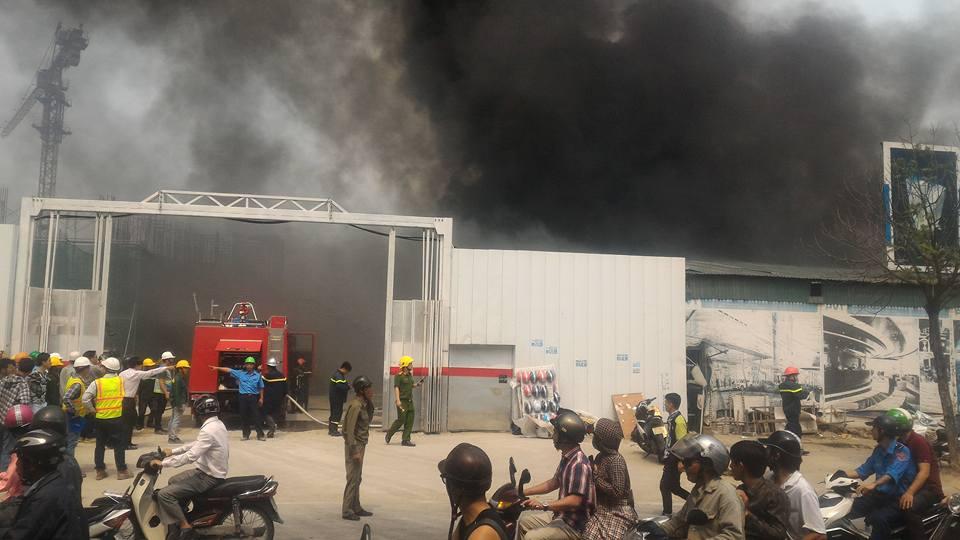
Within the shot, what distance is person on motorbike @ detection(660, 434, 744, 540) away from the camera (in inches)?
144

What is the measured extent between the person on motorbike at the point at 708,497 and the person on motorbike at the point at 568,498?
0.70 m

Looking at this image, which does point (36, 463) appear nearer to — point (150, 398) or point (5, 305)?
point (150, 398)

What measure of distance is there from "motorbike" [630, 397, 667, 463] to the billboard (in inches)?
225

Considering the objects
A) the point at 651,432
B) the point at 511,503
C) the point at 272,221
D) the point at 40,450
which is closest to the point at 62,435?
the point at 40,450

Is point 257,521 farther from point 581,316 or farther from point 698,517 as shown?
point 581,316

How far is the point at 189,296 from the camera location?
2788cm

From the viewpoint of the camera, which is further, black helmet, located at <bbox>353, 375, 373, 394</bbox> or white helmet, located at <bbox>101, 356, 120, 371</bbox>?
white helmet, located at <bbox>101, 356, 120, 371</bbox>

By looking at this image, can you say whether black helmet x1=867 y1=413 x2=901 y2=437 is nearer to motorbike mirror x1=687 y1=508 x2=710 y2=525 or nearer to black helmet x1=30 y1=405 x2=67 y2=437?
motorbike mirror x1=687 y1=508 x2=710 y2=525

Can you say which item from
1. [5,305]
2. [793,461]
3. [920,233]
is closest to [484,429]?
[920,233]

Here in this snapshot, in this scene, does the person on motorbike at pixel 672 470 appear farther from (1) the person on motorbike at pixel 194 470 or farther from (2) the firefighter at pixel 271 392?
(2) the firefighter at pixel 271 392

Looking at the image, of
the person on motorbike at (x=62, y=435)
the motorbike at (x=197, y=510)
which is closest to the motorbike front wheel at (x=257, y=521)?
the motorbike at (x=197, y=510)

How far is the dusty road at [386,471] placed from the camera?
7.82m

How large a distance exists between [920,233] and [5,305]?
1840 cm

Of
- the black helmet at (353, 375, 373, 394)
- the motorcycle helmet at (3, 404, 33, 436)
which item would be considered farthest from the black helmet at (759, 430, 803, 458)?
the motorcycle helmet at (3, 404, 33, 436)
